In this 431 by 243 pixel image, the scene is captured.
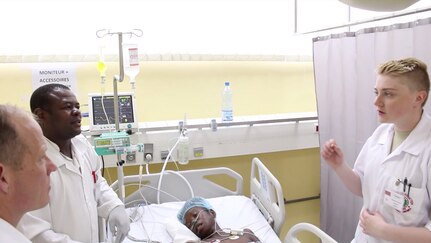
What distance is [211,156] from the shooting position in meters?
2.47

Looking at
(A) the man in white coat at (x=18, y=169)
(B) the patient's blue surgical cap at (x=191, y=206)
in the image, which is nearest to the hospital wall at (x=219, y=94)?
(B) the patient's blue surgical cap at (x=191, y=206)

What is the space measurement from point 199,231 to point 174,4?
1578mm

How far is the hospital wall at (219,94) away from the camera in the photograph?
7.79ft

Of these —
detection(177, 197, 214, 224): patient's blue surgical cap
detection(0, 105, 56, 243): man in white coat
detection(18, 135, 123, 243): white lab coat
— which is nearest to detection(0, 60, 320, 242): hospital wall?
detection(177, 197, 214, 224): patient's blue surgical cap

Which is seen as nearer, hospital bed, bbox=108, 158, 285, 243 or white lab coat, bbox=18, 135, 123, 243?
white lab coat, bbox=18, 135, 123, 243

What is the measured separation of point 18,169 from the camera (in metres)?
0.86

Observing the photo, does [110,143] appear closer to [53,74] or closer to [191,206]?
[191,206]

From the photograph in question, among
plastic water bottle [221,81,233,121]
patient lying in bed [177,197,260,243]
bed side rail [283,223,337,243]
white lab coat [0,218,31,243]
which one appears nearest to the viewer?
white lab coat [0,218,31,243]

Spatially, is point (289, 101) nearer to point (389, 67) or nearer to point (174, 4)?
point (174, 4)

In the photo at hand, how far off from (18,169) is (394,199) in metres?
1.37

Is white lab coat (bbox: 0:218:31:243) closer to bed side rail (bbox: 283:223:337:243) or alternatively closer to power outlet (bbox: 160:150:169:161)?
bed side rail (bbox: 283:223:337:243)

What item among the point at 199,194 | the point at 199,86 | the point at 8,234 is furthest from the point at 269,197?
the point at 8,234

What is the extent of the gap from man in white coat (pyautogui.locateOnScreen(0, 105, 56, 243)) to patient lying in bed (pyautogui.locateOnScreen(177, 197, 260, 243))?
107 centimetres

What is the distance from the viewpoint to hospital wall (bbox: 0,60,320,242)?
2.38 meters
